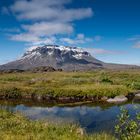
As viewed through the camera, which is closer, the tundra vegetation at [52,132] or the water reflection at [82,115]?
the tundra vegetation at [52,132]

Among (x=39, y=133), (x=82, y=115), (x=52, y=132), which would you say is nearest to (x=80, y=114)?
(x=82, y=115)

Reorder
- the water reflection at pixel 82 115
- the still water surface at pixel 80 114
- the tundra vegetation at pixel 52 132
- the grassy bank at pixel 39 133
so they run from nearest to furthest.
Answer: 1. the tundra vegetation at pixel 52 132
2. the grassy bank at pixel 39 133
3. the water reflection at pixel 82 115
4. the still water surface at pixel 80 114

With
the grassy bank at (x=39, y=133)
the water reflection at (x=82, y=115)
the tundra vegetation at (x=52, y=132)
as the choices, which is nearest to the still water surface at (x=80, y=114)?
the water reflection at (x=82, y=115)

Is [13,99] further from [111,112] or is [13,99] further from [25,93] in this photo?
[111,112]

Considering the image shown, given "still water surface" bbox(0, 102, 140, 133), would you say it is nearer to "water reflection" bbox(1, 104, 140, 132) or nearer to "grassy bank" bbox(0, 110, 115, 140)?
"water reflection" bbox(1, 104, 140, 132)

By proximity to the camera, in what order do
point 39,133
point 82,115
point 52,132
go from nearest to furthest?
point 39,133
point 52,132
point 82,115

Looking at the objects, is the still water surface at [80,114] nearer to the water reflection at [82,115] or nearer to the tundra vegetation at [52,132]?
the water reflection at [82,115]

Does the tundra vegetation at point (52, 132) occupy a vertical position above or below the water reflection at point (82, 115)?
above

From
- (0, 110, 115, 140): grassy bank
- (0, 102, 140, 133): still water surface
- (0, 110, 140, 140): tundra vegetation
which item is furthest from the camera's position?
(0, 102, 140, 133): still water surface

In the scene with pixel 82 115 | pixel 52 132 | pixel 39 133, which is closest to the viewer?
pixel 39 133

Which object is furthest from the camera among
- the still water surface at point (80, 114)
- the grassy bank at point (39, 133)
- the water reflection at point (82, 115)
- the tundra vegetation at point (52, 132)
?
the still water surface at point (80, 114)

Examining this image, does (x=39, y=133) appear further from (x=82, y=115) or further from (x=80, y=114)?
(x=80, y=114)

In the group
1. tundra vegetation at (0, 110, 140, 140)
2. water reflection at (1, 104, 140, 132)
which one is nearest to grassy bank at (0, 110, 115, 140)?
tundra vegetation at (0, 110, 140, 140)

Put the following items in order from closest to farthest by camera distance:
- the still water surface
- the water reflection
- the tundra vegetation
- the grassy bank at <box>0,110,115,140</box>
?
the tundra vegetation, the grassy bank at <box>0,110,115,140</box>, the water reflection, the still water surface
